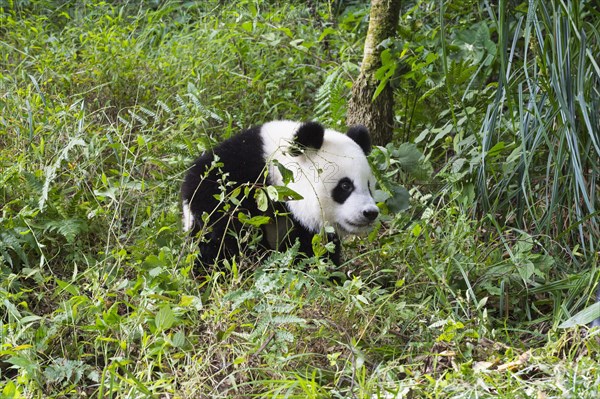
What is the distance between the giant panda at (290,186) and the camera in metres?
3.75

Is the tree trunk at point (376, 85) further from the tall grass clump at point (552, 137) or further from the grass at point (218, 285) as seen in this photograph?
the tall grass clump at point (552, 137)

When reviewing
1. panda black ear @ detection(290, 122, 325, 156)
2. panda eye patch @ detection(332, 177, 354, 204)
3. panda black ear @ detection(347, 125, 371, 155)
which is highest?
panda black ear @ detection(290, 122, 325, 156)

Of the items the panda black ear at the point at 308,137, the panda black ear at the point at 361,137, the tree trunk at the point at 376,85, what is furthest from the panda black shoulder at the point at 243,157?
the tree trunk at the point at 376,85

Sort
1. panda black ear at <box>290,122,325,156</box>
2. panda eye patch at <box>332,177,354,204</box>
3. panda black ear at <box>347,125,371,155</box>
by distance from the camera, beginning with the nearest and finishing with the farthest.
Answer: panda black ear at <box>290,122,325,156</box>, panda eye patch at <box>332,177,354,204</box>, panda black ear at <box>347,125,371,155</box>

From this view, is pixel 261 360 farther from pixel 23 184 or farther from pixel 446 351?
pixel 23 184

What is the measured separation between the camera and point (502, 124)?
4.48 metres

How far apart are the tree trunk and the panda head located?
3.07ft

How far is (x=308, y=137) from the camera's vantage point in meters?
3.76

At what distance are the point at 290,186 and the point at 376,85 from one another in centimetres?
118

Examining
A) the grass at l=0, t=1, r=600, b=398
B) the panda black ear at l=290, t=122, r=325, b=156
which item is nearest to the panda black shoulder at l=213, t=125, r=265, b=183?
the panda black ear at l=290, t=122, r=325, b=156

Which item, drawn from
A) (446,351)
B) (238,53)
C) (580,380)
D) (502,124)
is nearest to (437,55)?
(502,124)

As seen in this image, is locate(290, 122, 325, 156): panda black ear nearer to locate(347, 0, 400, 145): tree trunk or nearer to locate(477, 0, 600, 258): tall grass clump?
locate(477, 0, 600, 258): tall grass clump

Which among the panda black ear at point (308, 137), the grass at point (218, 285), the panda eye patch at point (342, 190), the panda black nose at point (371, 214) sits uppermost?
the panda black ear at point (308, 137)

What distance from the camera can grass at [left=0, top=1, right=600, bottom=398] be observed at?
2.94 meters
